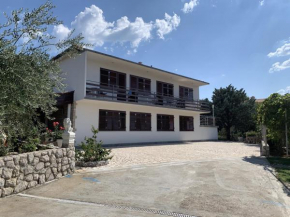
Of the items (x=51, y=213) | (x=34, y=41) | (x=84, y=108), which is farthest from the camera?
(x=84, y=108)

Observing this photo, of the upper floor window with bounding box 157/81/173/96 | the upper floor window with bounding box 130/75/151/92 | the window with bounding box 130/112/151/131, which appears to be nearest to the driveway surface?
the window with bounding box 130/112/151/131

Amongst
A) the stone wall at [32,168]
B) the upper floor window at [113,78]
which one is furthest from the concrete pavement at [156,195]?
the upper floor window at [113,78]

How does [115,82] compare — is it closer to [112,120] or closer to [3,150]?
[112,120]

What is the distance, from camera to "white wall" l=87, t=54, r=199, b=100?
51.9 feet

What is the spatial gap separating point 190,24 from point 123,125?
30.3 feet

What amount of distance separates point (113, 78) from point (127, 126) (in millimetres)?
4214

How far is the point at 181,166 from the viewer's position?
319 inches

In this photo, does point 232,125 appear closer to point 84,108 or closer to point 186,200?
point 84,108

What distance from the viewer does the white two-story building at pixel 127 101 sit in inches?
583

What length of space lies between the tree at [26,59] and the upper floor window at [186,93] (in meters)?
18.1

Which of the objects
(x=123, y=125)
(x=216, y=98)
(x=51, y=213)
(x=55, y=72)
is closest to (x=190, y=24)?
(x=123, y=125)

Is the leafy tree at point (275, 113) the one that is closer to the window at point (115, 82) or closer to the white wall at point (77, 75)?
the window at point (115, 82)

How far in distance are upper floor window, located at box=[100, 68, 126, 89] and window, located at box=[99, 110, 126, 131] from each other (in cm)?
228

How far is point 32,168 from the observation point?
550 cm
